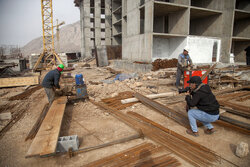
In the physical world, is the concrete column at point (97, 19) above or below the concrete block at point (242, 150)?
above

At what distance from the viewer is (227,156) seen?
2.91m

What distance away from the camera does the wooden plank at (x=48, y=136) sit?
8.64ft

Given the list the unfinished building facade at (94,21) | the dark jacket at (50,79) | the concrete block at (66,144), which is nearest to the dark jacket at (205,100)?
the concrete block at (66,144)

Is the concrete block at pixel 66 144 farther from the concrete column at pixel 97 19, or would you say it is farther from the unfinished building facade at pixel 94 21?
the concrete column at pixel 97 19

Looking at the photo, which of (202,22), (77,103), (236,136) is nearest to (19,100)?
(77,103)

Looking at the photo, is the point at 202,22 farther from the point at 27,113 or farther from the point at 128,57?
the point at 27,113

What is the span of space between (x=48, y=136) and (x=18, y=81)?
27.3 ft

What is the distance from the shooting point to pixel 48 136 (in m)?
3.08

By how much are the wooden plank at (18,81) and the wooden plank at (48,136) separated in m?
6.61

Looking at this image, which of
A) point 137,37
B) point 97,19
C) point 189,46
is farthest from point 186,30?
point 97,19

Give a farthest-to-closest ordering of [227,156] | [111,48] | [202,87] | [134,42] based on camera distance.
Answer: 1. [111,48]
2. [134,42]
3. [202,87]
4. [227,156]

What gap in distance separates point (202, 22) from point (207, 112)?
18.2 m

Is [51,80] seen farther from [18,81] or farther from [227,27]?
[227,27]

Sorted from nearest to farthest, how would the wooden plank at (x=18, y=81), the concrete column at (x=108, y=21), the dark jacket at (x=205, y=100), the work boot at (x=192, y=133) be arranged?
the dark jacket at (x=205, y=100), the work boot at (x=192, y=133), the wooden plank at (x=18, y=81), the concrete column at (x=108, y=21)
